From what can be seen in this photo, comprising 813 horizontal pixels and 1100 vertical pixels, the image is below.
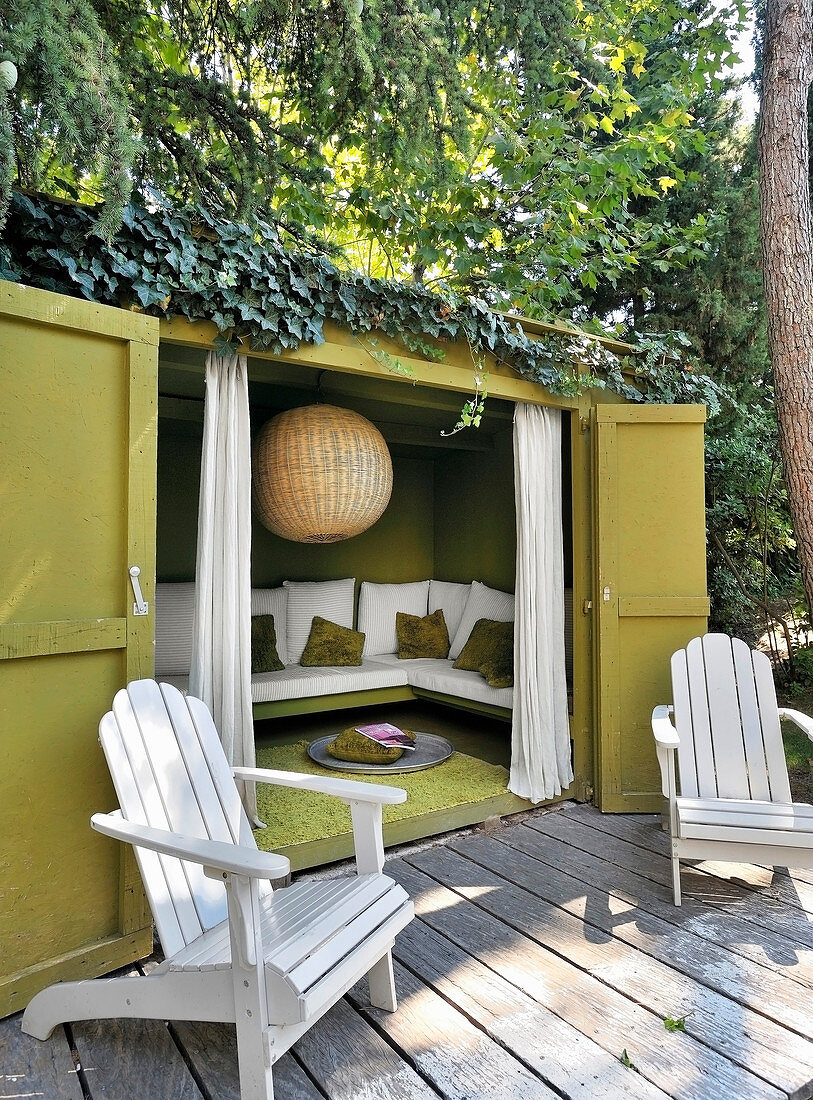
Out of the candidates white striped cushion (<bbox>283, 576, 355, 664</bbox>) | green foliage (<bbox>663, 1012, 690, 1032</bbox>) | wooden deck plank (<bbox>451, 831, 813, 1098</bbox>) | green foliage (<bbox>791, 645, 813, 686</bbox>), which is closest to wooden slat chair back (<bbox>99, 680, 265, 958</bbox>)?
wooden deck plank (<bbox>451, 831, 813, 1098</bbox>)

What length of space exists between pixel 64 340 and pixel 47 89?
702 mm

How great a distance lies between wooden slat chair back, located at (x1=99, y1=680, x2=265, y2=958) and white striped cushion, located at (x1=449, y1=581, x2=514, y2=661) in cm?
325

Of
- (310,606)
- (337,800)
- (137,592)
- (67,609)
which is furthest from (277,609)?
(67,609)

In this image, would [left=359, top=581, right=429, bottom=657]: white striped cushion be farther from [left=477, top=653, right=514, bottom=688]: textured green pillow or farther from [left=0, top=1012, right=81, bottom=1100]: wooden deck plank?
[left=0, top=1012, right=81, bottom=1100]: wooden deck plank

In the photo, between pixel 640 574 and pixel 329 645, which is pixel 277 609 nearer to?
pixel 329 645

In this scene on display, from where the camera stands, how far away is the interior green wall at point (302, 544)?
16.9ft

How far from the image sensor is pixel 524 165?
411 centimetres

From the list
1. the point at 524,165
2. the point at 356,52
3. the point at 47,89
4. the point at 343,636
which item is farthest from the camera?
the point at 343,636

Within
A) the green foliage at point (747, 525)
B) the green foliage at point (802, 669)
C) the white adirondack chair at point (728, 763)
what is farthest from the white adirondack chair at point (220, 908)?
the green foliage at point (747, 525)

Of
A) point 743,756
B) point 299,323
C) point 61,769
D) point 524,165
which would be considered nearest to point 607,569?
point 743,756

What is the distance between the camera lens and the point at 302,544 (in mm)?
5781

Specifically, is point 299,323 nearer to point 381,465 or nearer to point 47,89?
point 381,465

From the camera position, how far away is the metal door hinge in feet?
7.93

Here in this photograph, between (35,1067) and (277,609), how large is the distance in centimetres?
355
